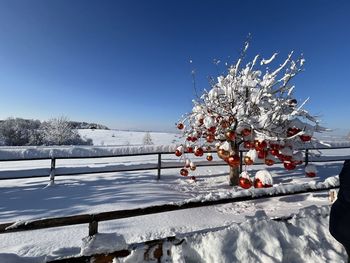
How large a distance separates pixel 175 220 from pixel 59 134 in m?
33.0

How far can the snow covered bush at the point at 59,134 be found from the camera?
3397 cm

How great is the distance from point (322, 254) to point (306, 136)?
343 cm

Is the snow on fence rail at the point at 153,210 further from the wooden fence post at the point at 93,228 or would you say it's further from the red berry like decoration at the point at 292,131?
the red berry like decoration at the point at 292,131

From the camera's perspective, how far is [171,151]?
9641mm

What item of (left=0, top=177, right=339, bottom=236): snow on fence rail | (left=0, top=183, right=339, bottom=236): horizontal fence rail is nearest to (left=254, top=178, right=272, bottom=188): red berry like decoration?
(left=0, top=177, right=339, bottom=236): snow on fence rail

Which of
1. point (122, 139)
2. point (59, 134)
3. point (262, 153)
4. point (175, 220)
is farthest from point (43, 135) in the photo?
point (262, 153)

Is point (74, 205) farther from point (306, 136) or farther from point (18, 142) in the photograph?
point (18, 142)

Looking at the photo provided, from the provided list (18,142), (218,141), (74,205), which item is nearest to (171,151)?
(218,141)

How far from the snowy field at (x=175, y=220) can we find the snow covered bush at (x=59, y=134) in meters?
26.8

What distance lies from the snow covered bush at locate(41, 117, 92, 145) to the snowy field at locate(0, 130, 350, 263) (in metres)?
26.8

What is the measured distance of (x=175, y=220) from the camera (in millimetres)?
5309

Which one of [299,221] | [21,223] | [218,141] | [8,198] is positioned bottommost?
[8,198]

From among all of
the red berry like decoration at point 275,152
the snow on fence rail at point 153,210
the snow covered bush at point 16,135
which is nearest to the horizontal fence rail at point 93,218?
the snow on fence rail at point 153,210

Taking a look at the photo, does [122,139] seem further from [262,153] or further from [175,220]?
[262,153]
